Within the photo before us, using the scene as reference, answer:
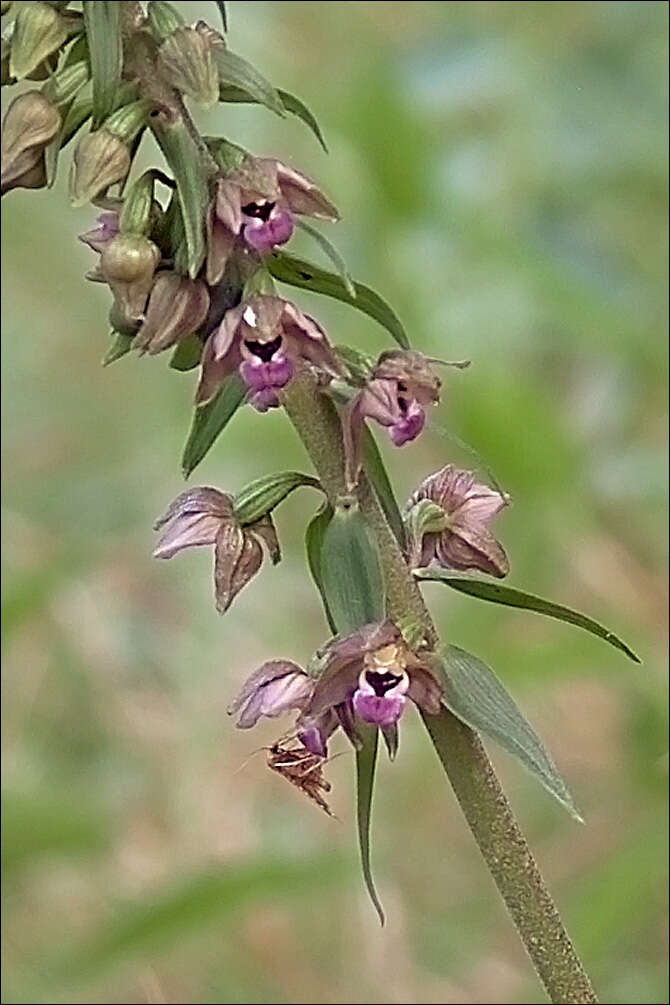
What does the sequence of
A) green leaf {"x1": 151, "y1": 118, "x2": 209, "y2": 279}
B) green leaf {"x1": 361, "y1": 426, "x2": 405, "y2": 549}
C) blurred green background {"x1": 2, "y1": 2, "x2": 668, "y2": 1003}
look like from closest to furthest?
green leaf {"x1": 151, "y1": 118, "x2": 209, "y2": 279}
green leaf {"x1": 361, "y1": 426, "x2": 405, "y2": 549}
blurred green background {"x1": 2, "y1": 2, "x2": 668, "y2": 1003}

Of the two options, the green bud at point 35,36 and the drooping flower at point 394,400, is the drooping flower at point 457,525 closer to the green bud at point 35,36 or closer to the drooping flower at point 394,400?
the drooping flower at point 394,400

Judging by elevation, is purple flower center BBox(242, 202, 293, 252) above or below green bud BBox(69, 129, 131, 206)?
below

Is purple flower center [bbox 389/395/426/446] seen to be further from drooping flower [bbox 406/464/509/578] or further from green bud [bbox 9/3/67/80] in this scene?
green bud [bbox 9/3/67/80]

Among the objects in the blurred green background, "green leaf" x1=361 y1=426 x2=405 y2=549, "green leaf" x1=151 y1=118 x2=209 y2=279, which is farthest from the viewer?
the blurred green background

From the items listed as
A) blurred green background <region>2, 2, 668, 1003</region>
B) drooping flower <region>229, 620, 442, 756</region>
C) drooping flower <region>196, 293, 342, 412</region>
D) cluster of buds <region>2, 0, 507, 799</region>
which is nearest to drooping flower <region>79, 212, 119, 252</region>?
cluster of buds <region>2, 0, 507, 799</region>

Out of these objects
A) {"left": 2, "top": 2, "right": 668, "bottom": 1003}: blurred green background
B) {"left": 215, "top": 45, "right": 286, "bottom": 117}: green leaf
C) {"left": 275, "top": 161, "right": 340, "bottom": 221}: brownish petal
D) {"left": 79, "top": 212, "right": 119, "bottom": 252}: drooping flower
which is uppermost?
{"left": 215, "top": 45, "right": 286, "bottom": 117}: green leaf

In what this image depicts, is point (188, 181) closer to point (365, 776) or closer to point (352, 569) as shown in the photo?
point (352, 569)

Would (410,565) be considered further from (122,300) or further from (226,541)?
(122,300)
